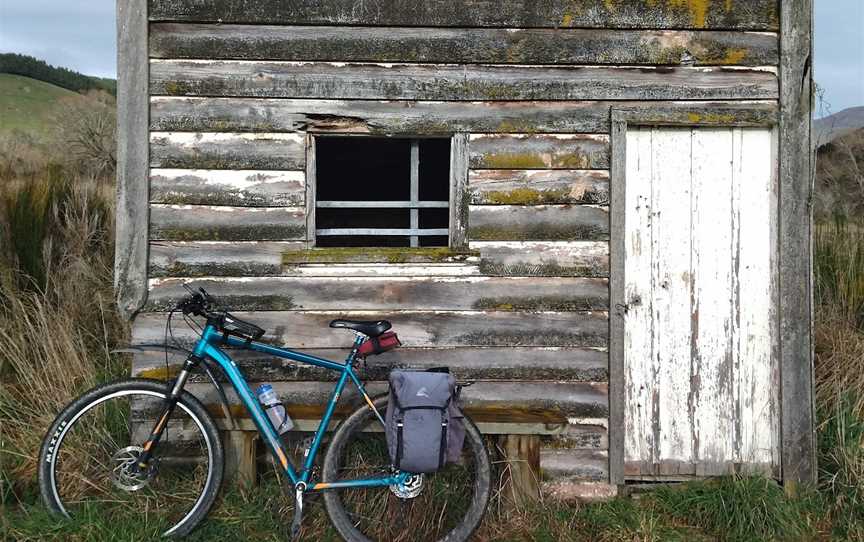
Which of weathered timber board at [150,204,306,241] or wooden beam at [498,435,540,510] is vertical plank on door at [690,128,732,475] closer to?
wooden beam at [498,435,540,510]

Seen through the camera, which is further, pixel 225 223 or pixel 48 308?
pixel 48 308

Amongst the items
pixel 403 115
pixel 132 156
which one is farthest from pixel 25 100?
pixel 403 115

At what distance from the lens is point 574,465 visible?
4.27m

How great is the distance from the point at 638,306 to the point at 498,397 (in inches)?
41.2

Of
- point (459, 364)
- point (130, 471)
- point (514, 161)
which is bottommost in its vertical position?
point (130, 471)

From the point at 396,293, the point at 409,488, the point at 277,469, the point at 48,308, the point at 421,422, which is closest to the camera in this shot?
the point at 421,422

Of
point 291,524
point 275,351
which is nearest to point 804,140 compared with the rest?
point 275,351

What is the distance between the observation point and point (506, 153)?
13.9ft

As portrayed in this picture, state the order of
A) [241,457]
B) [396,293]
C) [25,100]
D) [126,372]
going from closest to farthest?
1. [241,457]
2. [396,293]
3. [126,372]
4. [25,100]

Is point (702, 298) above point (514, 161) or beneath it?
beneath

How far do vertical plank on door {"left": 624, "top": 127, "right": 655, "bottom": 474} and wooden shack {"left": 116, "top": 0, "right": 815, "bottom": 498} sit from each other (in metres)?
0.01

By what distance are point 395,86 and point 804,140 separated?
2560mm

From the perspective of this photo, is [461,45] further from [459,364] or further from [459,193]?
[459,364]

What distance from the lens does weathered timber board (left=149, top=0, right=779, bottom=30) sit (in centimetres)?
413
